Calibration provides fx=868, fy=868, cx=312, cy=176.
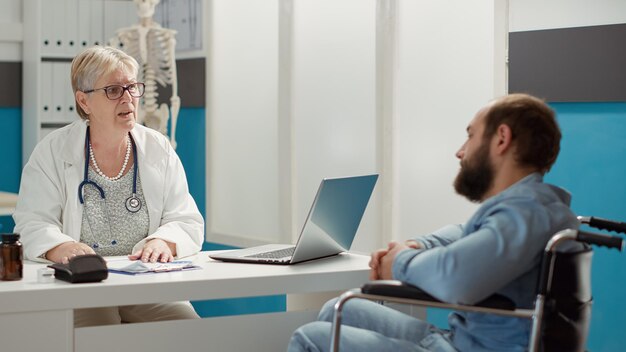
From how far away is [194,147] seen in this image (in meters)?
5.04

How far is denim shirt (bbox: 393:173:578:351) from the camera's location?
1724 millimetres

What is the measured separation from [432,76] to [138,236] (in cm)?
155

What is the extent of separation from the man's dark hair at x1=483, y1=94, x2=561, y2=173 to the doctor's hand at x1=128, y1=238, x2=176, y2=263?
96 centimetres

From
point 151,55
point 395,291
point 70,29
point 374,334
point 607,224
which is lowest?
point 374,334

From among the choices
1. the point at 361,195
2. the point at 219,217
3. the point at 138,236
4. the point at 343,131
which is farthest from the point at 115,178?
the point at 219,217

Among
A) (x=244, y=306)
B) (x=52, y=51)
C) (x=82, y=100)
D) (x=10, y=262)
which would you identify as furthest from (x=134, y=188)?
(x=52, y=51)

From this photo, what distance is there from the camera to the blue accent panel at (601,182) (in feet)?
9.93

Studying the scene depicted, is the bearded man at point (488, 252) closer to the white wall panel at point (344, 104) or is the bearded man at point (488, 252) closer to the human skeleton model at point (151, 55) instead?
the white wall panel at point (344, 104)

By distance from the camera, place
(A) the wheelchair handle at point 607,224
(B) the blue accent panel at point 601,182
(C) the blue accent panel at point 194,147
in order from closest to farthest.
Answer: (A) the wheelchair handle at point 607,224 → (B) the blue accent panel at point 601,182 → (C) the blue accent panel at point 194,147

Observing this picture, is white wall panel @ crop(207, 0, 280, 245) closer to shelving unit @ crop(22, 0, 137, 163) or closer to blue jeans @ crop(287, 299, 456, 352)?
shelving unit @ crop(22, 0, 137, 163)

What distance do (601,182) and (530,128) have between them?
4.26 feet

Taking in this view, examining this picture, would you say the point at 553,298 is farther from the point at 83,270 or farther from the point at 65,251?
the point at 65,251

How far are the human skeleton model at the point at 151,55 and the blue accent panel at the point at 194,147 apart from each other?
0.22 m

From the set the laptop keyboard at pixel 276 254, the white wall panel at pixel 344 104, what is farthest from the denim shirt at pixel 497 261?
the white wall panel at pixel 344 104
